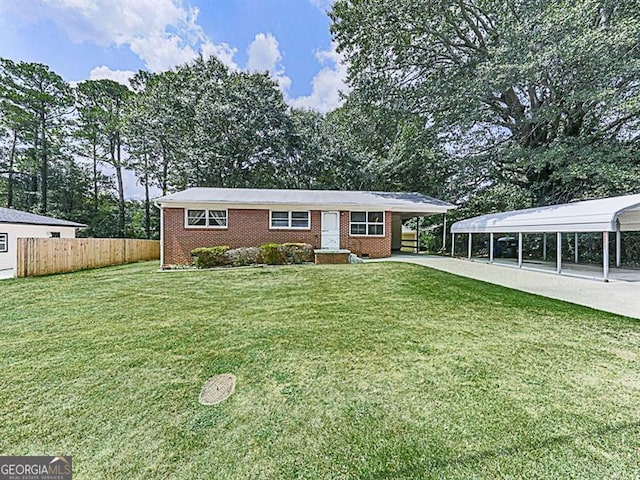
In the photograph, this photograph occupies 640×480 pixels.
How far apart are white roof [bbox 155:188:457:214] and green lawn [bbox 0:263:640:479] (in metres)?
8.05

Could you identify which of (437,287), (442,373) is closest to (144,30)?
(437,287)

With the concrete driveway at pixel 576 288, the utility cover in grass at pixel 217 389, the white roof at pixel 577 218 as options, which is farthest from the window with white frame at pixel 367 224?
the utility cover in grass at pixel 217 389

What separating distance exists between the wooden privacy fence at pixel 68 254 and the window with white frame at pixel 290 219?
8235mm

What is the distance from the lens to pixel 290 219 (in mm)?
14203

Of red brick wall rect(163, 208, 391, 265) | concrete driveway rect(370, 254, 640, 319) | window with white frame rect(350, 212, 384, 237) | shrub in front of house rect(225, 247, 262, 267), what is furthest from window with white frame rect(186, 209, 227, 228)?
concrete driveway rect(370, 254, 640, 319)

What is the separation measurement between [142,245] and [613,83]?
79.1 feet

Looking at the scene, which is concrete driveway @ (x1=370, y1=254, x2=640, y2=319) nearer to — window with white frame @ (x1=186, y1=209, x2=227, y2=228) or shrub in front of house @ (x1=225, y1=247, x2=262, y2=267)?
shrub in front of house @ (x1=225, y1=247, x2=262, y2=267)

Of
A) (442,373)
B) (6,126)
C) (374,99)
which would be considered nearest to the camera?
(442,373)

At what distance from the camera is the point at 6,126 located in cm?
2452

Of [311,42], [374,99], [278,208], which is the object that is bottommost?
[278,208]

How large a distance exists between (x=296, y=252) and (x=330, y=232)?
93.4 inches

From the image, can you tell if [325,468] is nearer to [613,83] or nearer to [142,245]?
[613,83]

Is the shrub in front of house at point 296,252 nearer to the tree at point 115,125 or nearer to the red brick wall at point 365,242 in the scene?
the red brick wall at point 365,242

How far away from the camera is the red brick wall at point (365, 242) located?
568 inches
